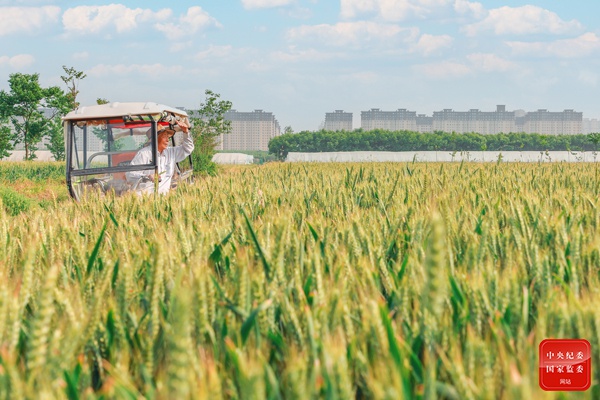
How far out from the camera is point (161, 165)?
26.5 ft

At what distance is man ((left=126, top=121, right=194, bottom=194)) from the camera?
24.6ft

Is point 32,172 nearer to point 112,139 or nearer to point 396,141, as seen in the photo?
point 112,139

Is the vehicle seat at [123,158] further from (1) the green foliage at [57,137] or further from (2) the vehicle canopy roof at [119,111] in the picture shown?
(1) the green foliage at [57,137]

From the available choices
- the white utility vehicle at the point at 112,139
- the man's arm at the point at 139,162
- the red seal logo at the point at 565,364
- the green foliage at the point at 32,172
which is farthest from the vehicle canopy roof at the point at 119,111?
the green foliage at the point at 32,172

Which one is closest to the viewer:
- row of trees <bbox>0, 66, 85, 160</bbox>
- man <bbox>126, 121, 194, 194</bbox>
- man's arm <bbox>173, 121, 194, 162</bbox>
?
man <bbox>126, 121, 194, 194</bbox>

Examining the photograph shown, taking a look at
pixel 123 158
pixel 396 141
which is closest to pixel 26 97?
pixel 123 158

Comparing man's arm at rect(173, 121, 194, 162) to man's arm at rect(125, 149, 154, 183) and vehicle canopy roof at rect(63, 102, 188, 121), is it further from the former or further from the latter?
man's arm at rect(125, 149, 154, 183)

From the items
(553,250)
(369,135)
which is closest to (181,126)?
(553,250)

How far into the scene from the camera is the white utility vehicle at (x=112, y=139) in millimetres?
7564

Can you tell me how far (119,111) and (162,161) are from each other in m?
0.92

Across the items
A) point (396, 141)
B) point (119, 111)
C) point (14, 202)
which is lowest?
point (14, 202)

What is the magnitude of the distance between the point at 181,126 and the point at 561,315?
280 inches

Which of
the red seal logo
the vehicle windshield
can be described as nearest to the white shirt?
the vehicle windshield

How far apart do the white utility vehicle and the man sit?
0.08 m
